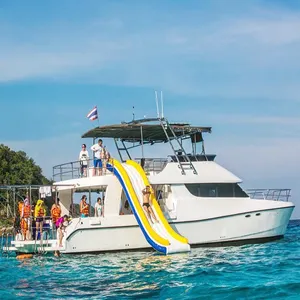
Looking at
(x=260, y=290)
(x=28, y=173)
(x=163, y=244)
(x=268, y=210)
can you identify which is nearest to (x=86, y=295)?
(x=260, y=290)

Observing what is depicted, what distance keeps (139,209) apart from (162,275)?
6146 mm

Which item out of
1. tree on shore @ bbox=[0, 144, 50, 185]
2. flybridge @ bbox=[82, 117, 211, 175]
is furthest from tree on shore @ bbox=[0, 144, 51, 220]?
flybridge @ bbox=[82, 117, 211, 175]

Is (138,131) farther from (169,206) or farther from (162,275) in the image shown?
(162,275)

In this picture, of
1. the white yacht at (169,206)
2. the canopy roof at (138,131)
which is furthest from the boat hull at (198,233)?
the canopy roof at (138,131)

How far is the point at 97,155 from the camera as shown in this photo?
2581 centimetres

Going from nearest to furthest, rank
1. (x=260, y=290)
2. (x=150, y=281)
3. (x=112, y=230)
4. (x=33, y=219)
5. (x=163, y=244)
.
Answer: (x=260, y=290)
(x=150, y=281)
(x=163, y=244)
(x=112, y=230)
(x=33, y=219)

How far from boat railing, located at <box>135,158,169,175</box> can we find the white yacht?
0.04 meters

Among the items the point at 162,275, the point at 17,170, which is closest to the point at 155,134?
the point at 162,275

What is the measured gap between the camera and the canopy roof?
24.9 m

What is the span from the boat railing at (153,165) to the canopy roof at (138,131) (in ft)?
4.29

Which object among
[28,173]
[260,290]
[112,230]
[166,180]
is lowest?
[260,290]

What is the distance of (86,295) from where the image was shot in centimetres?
1401

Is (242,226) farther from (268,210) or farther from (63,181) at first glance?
(63,181)

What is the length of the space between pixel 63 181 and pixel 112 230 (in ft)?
14.1
